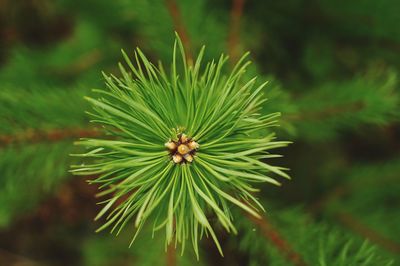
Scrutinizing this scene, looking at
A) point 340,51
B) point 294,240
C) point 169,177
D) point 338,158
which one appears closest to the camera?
point 169,177

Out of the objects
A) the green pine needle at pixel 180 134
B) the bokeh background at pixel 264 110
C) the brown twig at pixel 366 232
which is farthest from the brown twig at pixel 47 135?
the brown twig at pixel 366 232

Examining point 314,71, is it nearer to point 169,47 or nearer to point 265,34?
point 265,34

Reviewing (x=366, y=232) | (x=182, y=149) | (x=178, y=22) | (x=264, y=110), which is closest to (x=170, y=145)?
(x=182, y=149)

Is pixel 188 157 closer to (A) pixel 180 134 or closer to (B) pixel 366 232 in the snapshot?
(A) pixel 180 134

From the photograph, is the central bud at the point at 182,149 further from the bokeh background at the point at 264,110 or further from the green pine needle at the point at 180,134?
the bokeh background at the point at 264,110

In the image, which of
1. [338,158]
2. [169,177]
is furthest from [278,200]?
[169,177]
